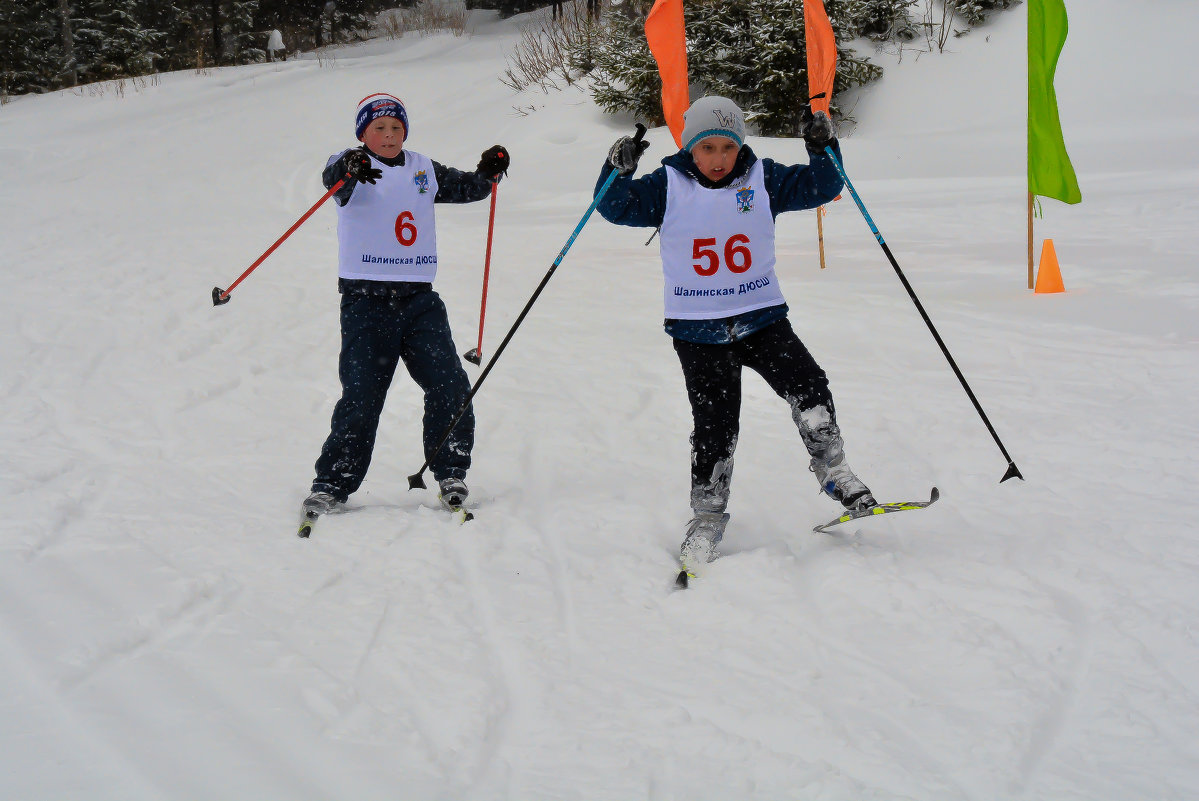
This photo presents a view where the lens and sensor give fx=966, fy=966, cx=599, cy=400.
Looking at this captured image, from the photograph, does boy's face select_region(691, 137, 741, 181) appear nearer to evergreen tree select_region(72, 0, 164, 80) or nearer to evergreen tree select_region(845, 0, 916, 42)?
evergreen tree select_region(845, 0, 916, 42)

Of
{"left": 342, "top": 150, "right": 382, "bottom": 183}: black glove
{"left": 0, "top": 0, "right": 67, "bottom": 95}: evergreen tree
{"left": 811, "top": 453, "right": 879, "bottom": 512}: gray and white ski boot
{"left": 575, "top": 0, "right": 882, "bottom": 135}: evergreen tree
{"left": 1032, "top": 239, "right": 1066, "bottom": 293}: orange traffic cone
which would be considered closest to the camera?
{"left": 811, "top": 453, "right": 879, "bottom": 512}: gray and white ski boot

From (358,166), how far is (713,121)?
1.46 meters

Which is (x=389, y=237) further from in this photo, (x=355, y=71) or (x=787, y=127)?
Result: (x=355, y=71)

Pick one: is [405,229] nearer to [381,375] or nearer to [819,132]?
[381,375]

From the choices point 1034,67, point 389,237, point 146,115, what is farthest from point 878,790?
point 146,115

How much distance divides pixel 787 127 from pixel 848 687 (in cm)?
1420

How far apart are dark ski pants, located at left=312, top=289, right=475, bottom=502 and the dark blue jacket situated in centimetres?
115

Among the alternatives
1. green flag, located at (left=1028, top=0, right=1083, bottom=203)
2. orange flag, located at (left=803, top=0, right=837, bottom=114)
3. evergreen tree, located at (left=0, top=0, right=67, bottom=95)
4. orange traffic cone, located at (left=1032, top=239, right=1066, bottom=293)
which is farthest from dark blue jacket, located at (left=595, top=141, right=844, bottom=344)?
evergreen tree, located at (left=0, top=0, right=67, bottom=95)

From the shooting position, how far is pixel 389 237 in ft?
14.0

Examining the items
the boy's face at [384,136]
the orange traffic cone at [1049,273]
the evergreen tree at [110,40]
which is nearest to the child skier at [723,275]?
the boy's face at [384,136]

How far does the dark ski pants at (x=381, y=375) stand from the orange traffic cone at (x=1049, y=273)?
5.20 m

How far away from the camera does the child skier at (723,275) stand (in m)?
3.60

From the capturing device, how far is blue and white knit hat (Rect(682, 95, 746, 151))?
11.8ft

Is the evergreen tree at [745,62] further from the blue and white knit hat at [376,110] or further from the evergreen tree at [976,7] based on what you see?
the blue and white knit hat at [376,110]
